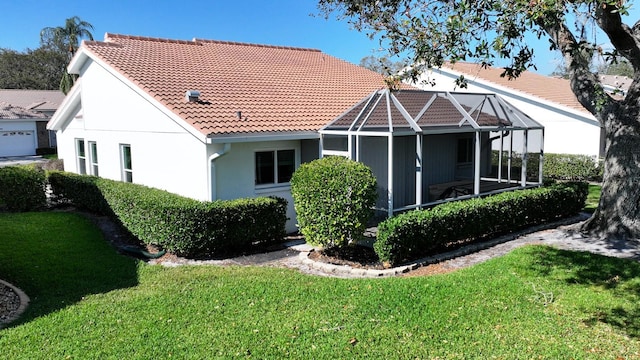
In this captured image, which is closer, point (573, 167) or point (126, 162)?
point (126, 162)

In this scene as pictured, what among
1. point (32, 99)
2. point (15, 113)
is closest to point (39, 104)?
point (32, 99)

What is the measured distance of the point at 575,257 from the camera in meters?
9.82

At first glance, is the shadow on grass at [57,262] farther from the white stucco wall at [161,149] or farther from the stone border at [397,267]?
the stone border at [397,267]

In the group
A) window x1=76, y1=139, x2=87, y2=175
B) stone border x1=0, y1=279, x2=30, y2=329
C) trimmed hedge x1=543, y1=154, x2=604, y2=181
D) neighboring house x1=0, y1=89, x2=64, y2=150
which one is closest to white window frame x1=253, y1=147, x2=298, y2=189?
→ stone border x1=0, y1=279, x2=30, y2=329

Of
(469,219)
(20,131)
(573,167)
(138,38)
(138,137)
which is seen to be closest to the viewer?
(469,219)

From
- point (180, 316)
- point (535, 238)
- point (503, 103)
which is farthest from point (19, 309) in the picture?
point (503, 103)

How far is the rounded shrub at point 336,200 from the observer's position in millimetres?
9672

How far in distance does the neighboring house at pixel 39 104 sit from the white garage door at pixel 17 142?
67 centimetres

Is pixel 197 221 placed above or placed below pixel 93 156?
below

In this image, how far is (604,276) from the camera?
342 inches

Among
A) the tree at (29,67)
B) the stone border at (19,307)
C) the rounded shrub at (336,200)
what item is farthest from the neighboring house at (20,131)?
the rounded shrub at (336,200)

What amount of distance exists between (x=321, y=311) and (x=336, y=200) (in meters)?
3.12

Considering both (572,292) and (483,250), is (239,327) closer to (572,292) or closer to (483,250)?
(572,292)

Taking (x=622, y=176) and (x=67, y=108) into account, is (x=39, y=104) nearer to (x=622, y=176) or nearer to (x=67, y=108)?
(x=67, y=108)
